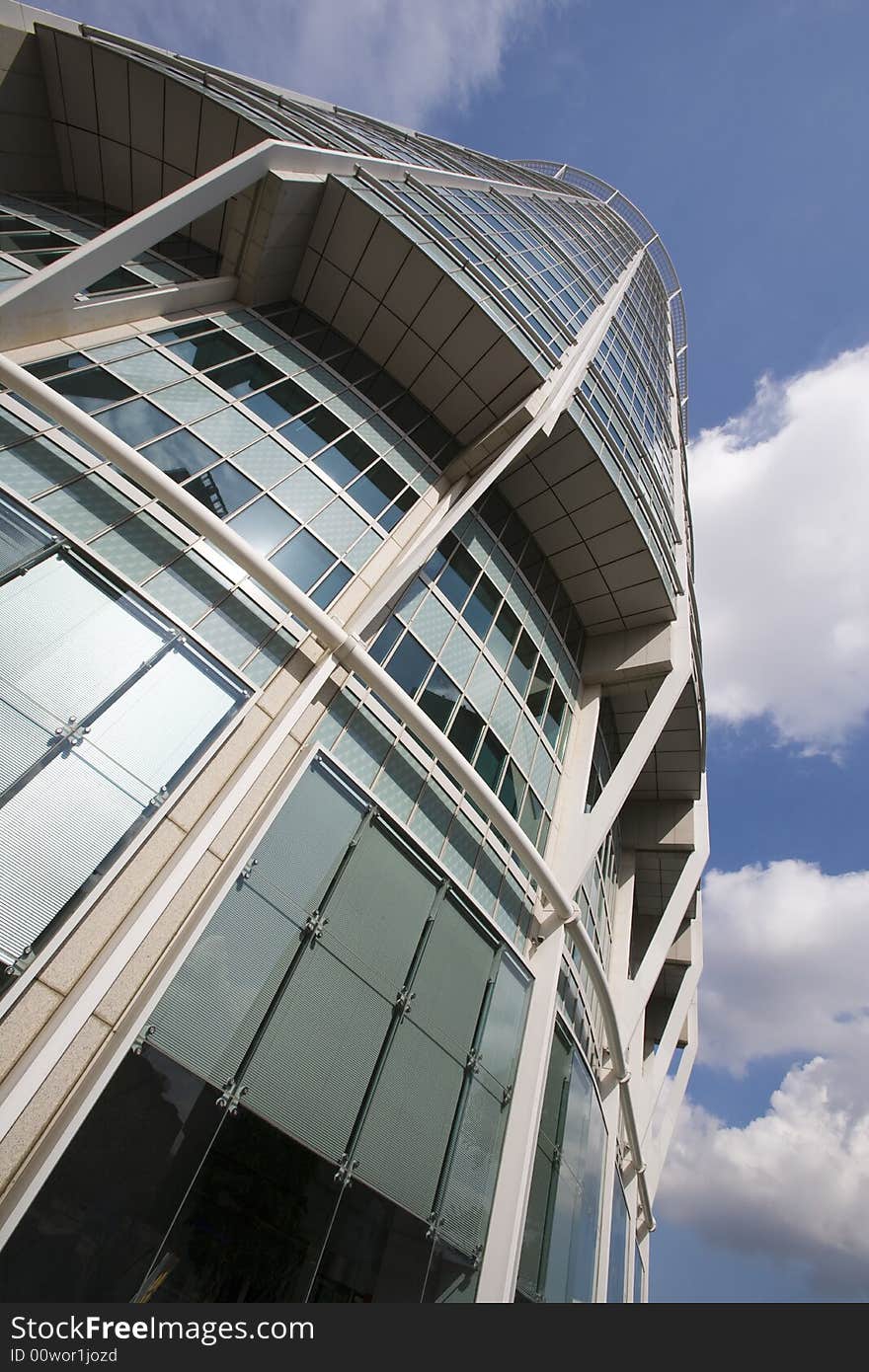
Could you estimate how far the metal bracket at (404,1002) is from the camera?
29.3 feet

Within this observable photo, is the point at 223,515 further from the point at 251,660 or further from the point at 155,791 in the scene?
the point at 155,791

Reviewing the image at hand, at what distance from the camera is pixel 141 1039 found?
245 inches

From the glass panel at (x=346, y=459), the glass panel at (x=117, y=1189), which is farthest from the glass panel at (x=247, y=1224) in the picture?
the glass panel at (x=346, y=459)

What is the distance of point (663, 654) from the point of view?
17.9m

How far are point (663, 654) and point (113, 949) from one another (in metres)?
15.5

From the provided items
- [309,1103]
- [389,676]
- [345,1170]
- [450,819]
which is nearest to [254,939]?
[309,1103]

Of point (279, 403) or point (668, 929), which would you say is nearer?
point (279, 403)

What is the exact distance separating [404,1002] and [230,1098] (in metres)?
2.88

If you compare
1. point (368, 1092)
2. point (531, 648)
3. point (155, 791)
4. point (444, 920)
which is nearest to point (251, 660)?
point (155, 791)

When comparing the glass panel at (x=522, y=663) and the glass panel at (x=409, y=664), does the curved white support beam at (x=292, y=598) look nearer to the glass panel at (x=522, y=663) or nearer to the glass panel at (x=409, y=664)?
the glass panel at (x=409, y=664)

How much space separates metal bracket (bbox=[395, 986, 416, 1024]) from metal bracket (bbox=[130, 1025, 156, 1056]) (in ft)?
12.0

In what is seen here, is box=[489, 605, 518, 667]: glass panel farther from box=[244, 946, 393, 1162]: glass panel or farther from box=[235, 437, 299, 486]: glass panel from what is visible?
box=[244, 946, 393, 1162]: glass panel

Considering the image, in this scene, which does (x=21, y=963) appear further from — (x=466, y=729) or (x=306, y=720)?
(x=466, y=729)

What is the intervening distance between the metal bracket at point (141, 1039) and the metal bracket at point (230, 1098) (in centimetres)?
110
